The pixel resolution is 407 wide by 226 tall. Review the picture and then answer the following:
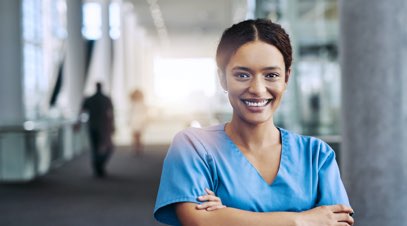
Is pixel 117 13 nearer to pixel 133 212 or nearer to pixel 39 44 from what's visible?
pixel 39 44

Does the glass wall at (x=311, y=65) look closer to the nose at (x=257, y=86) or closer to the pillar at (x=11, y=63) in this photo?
the pillar at (x=11, y=63)

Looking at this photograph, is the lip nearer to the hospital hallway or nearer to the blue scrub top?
the blue scrub top

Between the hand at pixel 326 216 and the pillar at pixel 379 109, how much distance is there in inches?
115

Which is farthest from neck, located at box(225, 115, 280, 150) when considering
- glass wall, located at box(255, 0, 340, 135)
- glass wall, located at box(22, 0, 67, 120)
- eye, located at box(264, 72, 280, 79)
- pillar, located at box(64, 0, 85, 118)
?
pillar, located at box(64, 0, 85, 118)

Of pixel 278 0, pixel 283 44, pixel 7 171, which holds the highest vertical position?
pixel 278 0

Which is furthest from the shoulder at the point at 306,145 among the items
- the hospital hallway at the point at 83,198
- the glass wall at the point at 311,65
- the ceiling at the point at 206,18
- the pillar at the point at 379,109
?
the glass wall at the point at 311,65

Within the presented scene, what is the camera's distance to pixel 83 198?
26.1 ft

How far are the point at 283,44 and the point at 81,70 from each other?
50.4 ft

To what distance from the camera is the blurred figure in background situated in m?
13.1

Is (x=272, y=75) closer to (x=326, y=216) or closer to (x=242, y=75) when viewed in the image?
(x=242, y=75)

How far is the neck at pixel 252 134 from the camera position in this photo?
5.08ft

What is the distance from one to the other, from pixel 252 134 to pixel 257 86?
13 centimetres

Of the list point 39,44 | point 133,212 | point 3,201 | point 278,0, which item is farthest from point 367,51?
point 39,44

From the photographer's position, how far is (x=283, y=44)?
1.51 m
